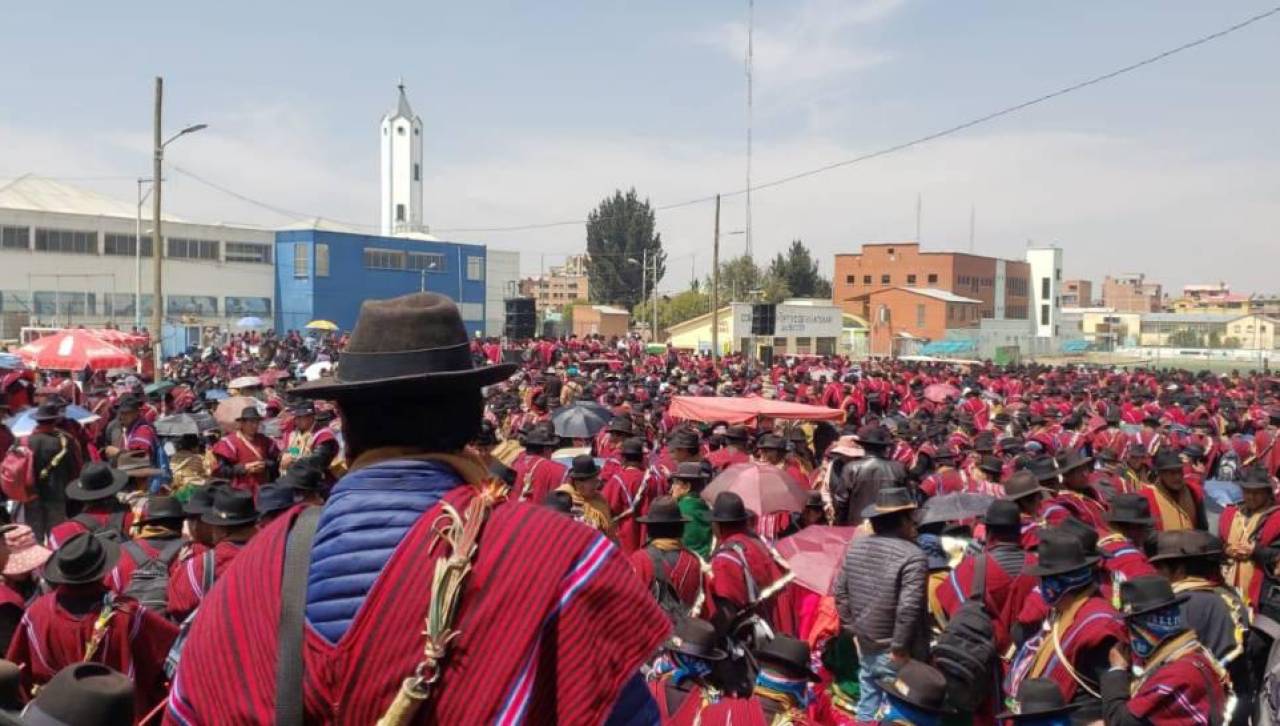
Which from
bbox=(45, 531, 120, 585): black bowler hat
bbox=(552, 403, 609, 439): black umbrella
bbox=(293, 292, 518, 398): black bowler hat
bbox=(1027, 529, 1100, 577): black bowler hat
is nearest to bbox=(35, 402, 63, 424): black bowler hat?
bbox=(552, 403, 609, 439): black umbrella

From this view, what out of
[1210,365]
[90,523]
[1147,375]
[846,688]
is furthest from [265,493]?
[1210,365]

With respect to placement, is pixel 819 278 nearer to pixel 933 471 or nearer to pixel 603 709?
pixel 933 471

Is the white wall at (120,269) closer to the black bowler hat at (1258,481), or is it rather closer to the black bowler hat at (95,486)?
the black bowler hat at (95,486)

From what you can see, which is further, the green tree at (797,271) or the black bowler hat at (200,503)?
the green tree at (797,271)

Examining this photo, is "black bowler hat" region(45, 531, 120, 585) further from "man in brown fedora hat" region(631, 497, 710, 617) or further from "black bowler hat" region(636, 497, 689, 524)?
"black bowler hat" region(636, 497, 689, 524)

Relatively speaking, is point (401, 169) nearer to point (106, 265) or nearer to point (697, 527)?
point (106, 265)

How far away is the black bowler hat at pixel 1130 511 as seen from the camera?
6.40 m

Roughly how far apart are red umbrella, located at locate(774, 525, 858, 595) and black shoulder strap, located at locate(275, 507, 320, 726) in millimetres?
4614

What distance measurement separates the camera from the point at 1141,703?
3980mm

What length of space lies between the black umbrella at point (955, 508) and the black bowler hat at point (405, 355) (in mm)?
5474

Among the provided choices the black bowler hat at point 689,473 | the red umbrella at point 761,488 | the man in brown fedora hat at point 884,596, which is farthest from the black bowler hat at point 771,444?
the man in brown fedora hat at point 884,596

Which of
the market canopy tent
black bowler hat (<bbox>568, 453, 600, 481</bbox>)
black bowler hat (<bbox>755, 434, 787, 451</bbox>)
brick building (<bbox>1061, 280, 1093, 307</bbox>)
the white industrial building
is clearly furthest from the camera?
brick building (<bbox>1061, 280, 1093, 307</bbox>)

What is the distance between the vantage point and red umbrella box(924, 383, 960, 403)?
20.8 meters

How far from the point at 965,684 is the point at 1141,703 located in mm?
974
